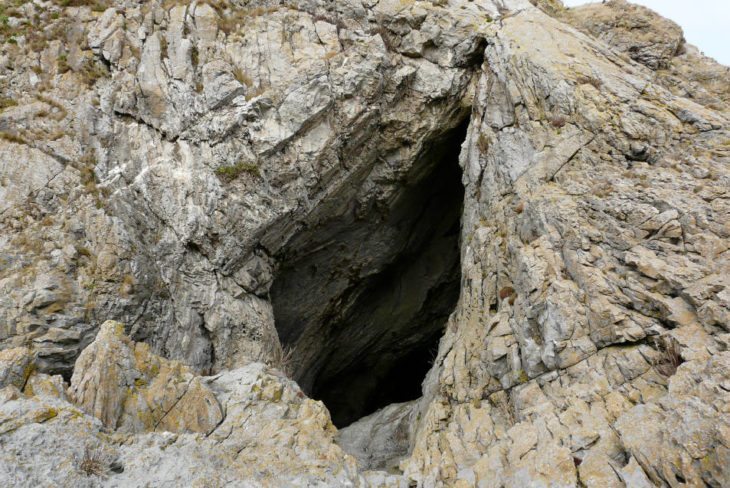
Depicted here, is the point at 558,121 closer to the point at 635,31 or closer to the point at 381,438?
the point at 635,31

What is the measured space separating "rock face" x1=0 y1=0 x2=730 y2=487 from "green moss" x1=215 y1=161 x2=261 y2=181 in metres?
0.10

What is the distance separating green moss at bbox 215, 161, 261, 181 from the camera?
18156mm

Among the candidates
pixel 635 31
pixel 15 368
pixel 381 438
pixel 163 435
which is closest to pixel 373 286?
pixel 381 438

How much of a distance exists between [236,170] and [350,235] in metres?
7.20

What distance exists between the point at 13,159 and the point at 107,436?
42.5 feet

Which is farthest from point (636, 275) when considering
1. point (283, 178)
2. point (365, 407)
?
point (365, 407)

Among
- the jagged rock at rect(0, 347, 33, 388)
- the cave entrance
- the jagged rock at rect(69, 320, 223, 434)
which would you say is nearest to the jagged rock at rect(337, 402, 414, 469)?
the cave entrance

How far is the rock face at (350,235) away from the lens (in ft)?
33.7

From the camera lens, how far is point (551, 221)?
1379 cm

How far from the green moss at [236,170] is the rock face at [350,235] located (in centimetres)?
10

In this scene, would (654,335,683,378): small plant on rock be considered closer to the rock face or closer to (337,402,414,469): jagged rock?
the rock face

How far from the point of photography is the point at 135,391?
12516 millimetres

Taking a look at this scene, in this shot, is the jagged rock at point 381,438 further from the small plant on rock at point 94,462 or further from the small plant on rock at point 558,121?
the small plant on rock at point 558,121

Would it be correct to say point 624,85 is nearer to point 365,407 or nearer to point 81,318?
point 81,318
